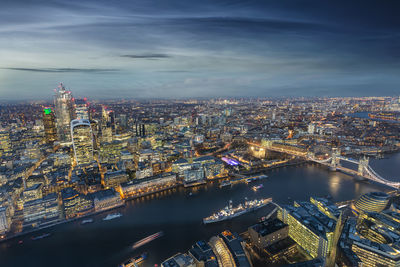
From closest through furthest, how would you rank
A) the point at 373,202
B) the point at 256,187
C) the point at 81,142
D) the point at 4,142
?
1. the point at 373,202
2. the point at 256,187
3. the point at 81,142
4. the point at 4,142

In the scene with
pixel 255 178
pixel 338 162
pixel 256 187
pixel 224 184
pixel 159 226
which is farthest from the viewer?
pixel 338 162

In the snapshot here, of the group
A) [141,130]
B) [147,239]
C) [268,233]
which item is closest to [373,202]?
[268,233]

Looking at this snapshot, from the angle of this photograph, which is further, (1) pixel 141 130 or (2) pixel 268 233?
(1) pixel 141 130

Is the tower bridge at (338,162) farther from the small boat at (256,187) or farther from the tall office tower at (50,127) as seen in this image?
the tall office tower at (50,127)

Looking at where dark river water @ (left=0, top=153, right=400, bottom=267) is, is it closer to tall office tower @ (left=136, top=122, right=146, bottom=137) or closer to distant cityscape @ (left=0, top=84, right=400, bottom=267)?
distant cityscape @ (left=0, top=84, right=400, bottom=267)

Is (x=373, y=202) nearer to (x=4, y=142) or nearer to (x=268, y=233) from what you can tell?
(x=268, y=233)

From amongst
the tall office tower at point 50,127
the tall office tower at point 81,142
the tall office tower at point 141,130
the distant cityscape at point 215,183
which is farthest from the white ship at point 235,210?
the tall office tower at point 50,127

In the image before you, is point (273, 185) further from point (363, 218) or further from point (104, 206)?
point (104, 206)
